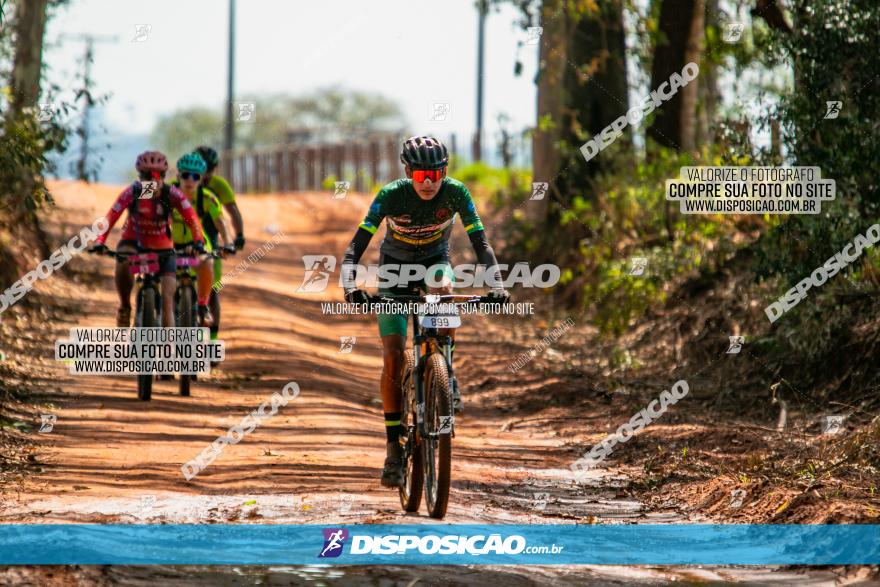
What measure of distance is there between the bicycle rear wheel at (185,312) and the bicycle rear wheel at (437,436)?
529 centimetres

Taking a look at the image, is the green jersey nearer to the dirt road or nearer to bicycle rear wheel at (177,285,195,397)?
the dirt road

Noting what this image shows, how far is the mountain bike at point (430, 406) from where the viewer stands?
7293mm

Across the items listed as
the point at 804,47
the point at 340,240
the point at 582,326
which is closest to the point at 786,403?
the point at 804,47

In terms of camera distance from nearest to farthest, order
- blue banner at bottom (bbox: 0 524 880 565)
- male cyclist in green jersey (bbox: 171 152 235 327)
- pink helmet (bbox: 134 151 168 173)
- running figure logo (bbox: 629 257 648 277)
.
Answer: blue banner at bottom (bbox: 0 524 880 565) → pink helmet (bbox: 134 151 168 173) → male cyclist in green jersey (bbox: 171 152 235 327) → running figure logo (bbox: 629 257 648 277)

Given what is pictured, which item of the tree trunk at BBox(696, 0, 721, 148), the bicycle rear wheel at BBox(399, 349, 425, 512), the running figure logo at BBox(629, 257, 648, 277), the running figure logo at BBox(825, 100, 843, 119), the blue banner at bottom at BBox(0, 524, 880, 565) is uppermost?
the tree trunk at BBox(696, 0, 721, 148)

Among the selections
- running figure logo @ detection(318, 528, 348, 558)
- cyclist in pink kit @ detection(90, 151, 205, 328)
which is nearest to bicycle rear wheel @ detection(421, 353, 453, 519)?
running figure logo @ detection(318, 528, 348, 558)

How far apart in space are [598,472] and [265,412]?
3.54m

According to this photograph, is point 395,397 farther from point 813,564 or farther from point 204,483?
point 813,564

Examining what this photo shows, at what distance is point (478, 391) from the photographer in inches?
555

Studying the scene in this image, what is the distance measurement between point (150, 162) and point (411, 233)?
4628 millimetres

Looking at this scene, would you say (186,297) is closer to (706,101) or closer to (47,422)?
(47,422)

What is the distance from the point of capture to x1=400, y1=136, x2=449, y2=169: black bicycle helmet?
307 inches

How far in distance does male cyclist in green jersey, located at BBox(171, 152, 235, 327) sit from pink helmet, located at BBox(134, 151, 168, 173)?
510 mm

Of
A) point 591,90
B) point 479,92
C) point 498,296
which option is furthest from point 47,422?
point 479,92
